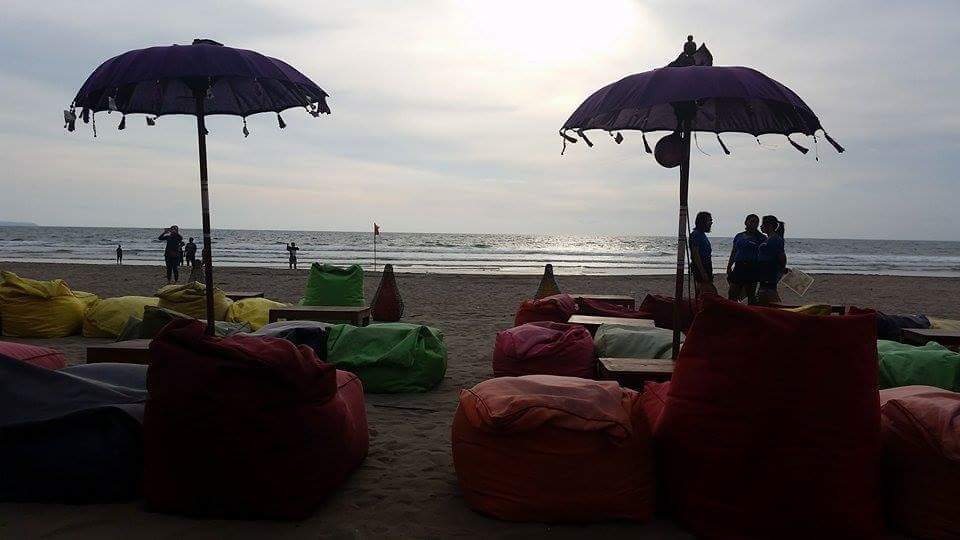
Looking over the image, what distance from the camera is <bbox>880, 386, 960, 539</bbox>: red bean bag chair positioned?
2.69 meters

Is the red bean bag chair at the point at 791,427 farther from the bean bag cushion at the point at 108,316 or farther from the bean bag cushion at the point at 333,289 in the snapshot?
the bean bag cushion at the point at 108,316

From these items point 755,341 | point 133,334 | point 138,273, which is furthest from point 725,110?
point 138,273

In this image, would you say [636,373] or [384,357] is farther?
[384,357]

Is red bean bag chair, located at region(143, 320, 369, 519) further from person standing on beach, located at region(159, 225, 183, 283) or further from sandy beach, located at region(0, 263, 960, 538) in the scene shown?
person standing on beach, located at region(159, 225, 183, 283)

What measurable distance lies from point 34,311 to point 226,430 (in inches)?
256

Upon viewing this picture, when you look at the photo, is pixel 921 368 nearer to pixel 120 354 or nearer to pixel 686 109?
pixel 686 109

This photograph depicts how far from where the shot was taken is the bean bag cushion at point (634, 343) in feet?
16.8

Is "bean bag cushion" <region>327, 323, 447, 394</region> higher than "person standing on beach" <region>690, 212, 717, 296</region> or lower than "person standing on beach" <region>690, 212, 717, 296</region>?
lower

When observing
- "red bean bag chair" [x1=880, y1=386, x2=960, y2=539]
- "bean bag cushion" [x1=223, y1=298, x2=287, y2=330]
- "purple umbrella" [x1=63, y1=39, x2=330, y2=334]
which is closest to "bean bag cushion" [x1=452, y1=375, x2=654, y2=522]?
"red bean bag chair" [x1=880, y1=386, x2=960, y2=539]

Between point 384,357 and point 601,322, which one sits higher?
point 601,322

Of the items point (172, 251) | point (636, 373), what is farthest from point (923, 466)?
point (172, 251)

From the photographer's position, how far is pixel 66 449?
294 centimetres

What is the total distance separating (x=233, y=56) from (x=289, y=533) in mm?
2680

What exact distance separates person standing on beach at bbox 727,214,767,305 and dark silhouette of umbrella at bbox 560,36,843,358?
3.39 meters
